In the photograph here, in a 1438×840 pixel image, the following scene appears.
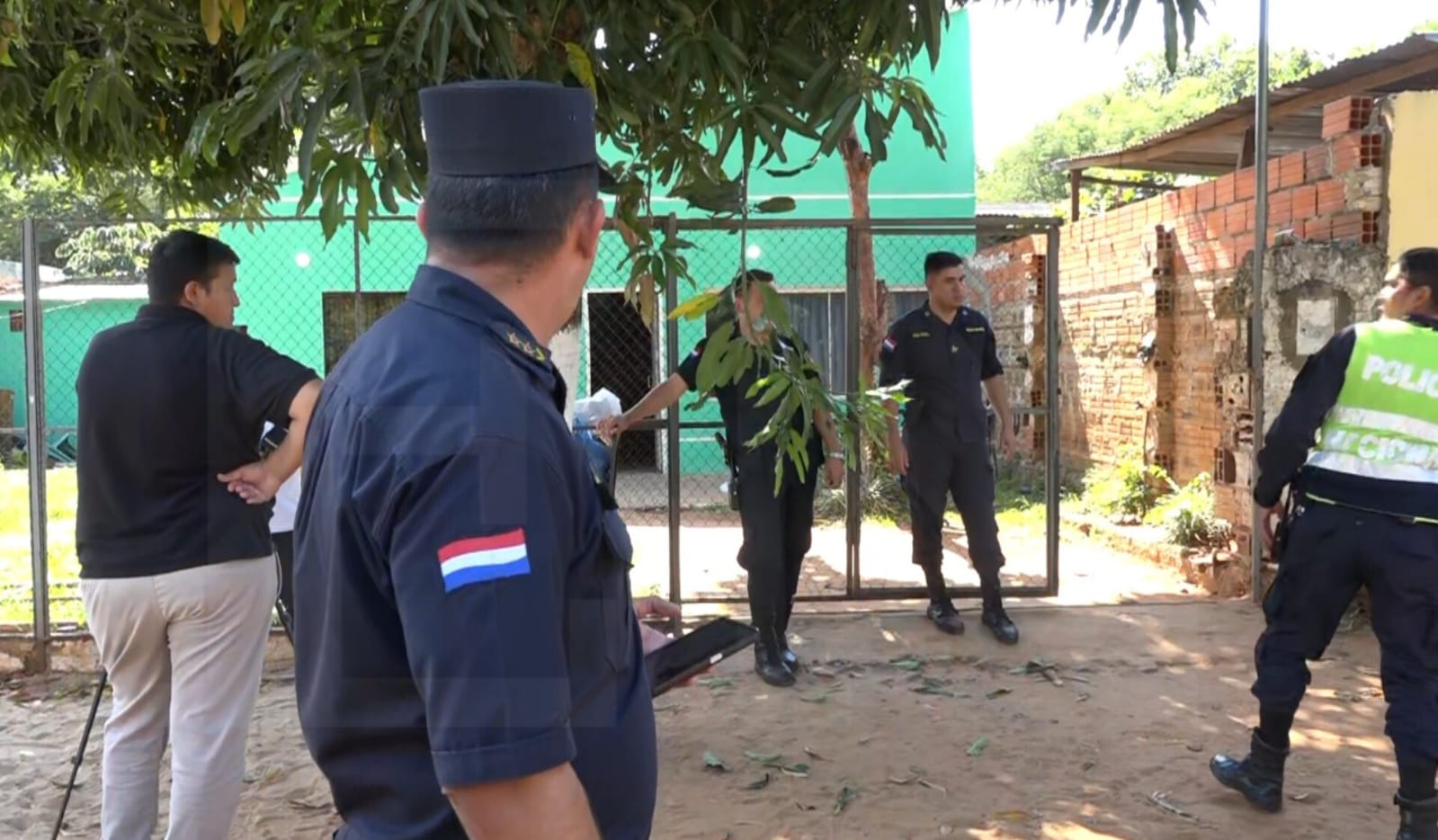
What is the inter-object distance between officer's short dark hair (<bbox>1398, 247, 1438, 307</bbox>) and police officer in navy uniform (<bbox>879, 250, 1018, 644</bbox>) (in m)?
2.35

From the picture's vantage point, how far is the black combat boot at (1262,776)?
3740mm

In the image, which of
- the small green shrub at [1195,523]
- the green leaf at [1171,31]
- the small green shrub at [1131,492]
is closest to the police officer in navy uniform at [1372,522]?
the green leaf at [1171,31]

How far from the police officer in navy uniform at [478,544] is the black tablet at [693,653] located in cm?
41

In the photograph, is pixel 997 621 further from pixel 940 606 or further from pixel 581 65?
pixel 581 65

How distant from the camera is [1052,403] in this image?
6059 millimetres

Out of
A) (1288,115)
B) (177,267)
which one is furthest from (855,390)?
(1288,115)

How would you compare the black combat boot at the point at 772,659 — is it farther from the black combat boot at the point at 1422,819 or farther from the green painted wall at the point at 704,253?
the green painted wall at the point at 704,253

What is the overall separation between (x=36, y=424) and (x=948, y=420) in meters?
4.50

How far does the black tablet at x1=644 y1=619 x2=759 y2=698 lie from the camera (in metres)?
1.92

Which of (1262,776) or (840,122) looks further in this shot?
(1262,776)

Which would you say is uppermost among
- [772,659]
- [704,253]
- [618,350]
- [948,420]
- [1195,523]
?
[704,253]

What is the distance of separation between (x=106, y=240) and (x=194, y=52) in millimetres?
12459

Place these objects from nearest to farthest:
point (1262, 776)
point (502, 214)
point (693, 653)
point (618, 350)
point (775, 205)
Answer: point (502, 214), point (693, 653), point (775, 205), point (1262, 776), point (618, 350)

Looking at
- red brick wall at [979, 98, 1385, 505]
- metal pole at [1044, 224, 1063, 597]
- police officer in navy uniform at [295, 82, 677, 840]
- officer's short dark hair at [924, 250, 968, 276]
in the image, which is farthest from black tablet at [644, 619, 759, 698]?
red brick wall at [979, 98, 1385, 505]
